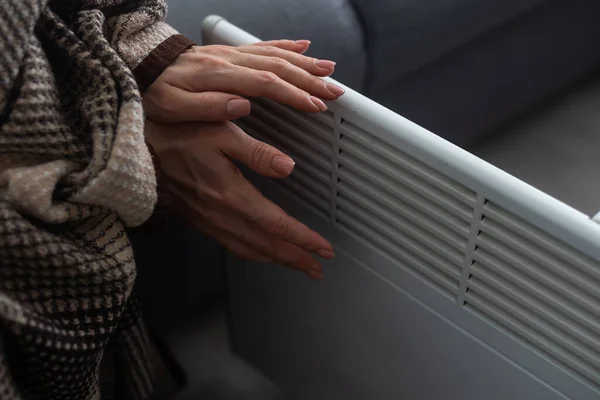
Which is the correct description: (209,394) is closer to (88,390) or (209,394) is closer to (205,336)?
(205,336)

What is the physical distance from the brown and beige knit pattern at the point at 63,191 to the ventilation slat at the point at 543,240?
9.6 inches

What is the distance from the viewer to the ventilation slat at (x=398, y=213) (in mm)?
552

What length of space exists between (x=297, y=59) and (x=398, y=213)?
15 centimetres

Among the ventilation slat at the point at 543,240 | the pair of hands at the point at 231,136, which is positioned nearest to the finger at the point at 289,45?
the pair of hands at the point at 231,136

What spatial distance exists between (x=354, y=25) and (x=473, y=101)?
31 centimetres

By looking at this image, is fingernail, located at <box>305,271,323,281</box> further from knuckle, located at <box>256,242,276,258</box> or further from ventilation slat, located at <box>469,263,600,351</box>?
ventilation slat, located at <box>469,263,600,351</box>

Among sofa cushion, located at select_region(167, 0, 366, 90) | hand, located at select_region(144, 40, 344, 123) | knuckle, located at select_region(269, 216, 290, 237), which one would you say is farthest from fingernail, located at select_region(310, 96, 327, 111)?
sofa cushion, located at select_region(167, 0, 366, 90)

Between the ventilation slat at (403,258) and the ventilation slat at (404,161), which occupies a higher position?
the ventilation slat at (404,161)

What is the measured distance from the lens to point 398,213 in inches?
22.9

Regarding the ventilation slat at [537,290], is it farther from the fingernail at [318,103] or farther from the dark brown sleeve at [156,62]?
the dark brown sleeve at [156,62]

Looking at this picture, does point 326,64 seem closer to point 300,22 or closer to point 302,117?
point 302,117

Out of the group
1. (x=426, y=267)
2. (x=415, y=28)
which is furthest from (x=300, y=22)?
(x=426, y=267)

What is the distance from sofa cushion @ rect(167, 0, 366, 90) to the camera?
78 centimetres

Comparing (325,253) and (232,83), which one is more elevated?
(232,83)
